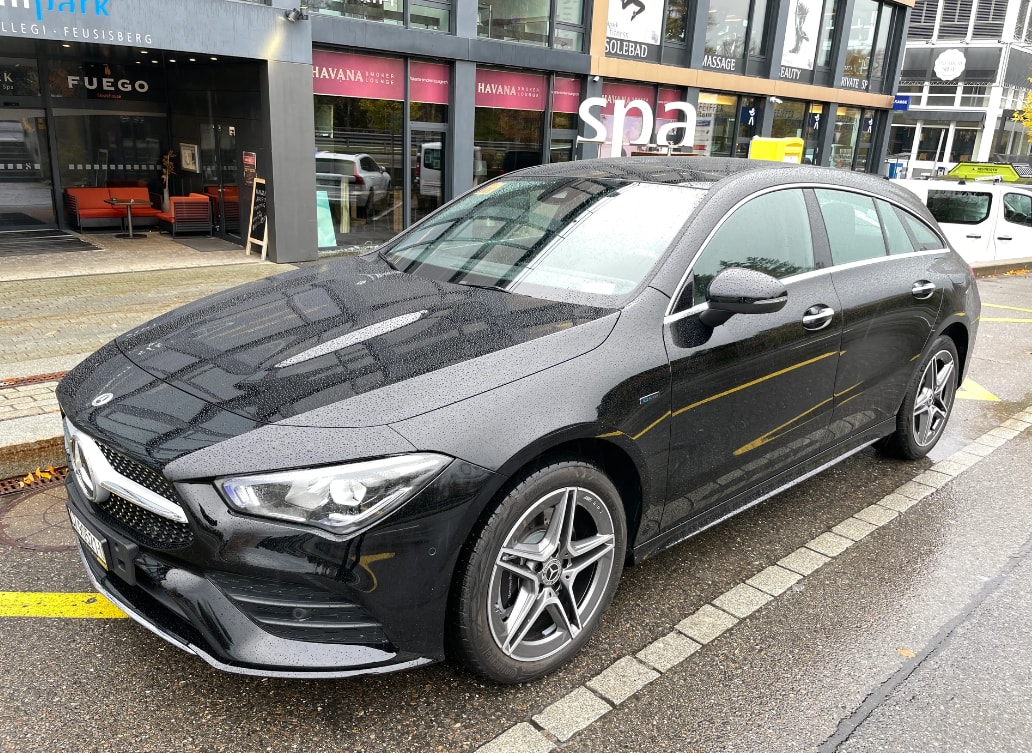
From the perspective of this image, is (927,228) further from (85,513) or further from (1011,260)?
(1011,260)

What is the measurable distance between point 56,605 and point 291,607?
1.48m

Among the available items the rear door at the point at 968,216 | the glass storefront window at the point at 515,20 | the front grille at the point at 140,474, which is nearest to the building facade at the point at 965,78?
the rear door at the point at 968,216

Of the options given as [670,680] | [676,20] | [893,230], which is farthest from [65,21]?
[676,20]

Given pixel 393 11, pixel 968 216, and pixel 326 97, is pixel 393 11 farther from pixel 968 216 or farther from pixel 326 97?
pixel 968 216

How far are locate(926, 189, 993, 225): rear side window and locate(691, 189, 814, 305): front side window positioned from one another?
11.5m

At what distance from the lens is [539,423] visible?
2541mm

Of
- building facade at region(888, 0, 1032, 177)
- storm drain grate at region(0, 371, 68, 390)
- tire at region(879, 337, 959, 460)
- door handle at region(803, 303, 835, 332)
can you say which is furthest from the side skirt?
building facade at region(888, 0, 1032, 177)

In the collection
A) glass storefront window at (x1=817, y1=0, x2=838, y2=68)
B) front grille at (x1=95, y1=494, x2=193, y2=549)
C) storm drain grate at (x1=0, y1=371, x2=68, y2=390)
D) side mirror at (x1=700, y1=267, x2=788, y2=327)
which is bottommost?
storm drain grate at (x1=0, y1=371, x2=68, y2=390)

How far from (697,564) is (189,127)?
1307 cm

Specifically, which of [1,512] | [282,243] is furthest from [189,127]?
[1,512]

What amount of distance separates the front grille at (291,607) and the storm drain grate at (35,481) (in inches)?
98.7

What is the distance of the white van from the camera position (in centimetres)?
1356

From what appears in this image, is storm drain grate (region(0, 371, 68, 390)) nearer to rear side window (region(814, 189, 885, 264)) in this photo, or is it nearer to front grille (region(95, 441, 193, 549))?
front grille (region(95, 441, 193, 549))

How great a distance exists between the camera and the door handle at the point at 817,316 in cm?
362
